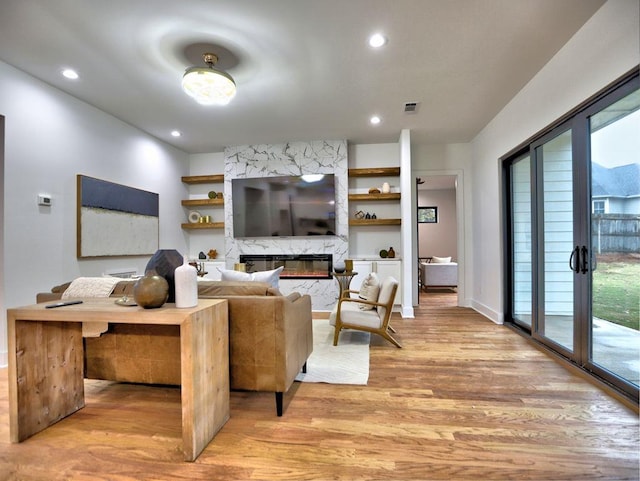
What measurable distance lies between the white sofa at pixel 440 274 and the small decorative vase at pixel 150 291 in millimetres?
6631

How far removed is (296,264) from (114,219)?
2.88 m

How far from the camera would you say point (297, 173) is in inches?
221

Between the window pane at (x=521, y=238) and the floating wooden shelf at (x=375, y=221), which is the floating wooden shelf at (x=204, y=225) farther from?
the window pane at (x=521, y=238)

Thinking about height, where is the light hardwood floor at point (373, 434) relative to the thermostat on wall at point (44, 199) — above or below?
below

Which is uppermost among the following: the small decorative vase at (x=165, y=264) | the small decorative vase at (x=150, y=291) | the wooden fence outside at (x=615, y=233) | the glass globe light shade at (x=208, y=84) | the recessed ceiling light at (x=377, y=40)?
the recessed ceiling light at (x=377, y=40)

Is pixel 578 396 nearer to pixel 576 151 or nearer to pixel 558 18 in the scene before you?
pixel 576 151

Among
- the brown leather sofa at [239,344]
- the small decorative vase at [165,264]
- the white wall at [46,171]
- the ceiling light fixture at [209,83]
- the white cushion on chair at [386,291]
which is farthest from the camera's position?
the white cushion on chair at [386,291]

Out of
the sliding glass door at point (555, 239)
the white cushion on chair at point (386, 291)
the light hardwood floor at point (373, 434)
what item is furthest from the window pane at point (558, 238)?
the white cushion on chair at point (386, 291)

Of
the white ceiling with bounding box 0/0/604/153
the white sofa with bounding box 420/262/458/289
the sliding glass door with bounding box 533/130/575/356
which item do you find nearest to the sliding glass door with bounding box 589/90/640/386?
the sliding glass door with bounding box 533/130/575/356

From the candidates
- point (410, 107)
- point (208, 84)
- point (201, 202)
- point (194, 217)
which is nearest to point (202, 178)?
point (201, 202)

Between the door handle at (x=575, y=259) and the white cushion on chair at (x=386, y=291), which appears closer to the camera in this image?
the door handle at (x=575, y=259)

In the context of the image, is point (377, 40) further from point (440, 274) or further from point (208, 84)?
point (440, 274)

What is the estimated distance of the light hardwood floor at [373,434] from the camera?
158cm

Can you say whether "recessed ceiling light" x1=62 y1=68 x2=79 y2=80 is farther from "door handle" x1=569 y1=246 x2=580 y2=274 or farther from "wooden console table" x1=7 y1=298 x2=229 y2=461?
"door handle" x1=569 y1=246 x2=580 y2=274
